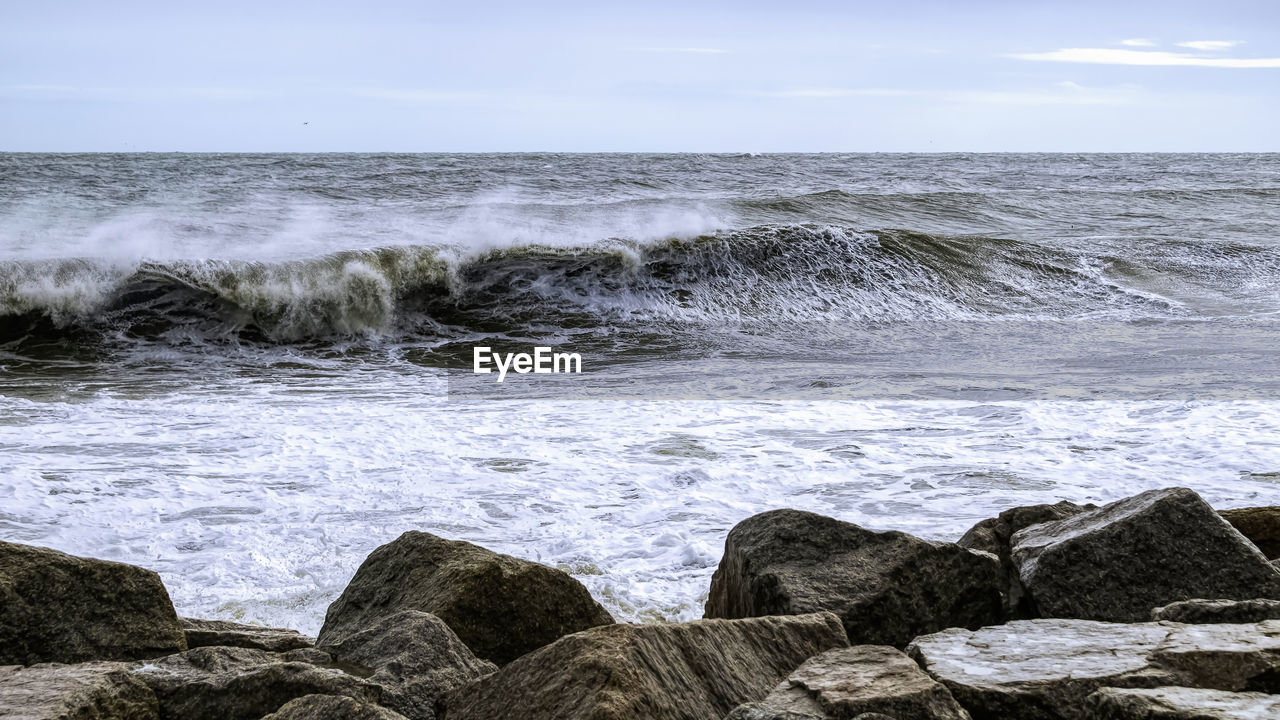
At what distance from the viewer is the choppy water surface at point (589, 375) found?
4234mm

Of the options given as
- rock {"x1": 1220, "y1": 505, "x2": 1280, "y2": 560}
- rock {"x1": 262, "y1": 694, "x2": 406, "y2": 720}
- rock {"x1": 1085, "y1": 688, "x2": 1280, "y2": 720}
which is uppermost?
rock {"x1": 1085, "y1": 688, "x2": 1280, "y2": 720}

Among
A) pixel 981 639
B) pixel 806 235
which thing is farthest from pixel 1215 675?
pixel 806 235

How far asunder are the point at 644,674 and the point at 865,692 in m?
0.42

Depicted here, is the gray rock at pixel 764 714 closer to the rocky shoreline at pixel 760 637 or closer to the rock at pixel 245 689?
the rocky shoreline at pixel 760 637

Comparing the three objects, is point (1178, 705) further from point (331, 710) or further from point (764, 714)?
point (331, 710)

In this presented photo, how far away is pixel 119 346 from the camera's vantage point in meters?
8.95

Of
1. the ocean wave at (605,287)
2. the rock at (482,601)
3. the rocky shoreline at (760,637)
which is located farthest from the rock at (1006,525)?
the ocean wave at (605,287)

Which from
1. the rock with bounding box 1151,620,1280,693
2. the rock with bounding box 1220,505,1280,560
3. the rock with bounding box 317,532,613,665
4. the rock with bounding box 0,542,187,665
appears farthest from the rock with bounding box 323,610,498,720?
the rock with bounding box 1220,505,1280,560

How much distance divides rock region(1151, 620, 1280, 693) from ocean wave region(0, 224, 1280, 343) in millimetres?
8115

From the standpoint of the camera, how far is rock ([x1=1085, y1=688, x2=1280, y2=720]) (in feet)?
5.50

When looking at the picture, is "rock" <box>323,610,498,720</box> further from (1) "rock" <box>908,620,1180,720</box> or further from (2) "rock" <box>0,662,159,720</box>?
(1) "rock" <box>908,620,1180,720</box>

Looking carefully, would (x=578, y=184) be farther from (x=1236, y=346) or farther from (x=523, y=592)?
(x=523, y=592)

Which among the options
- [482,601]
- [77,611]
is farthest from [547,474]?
[77,611]

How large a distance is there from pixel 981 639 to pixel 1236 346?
7585mm
